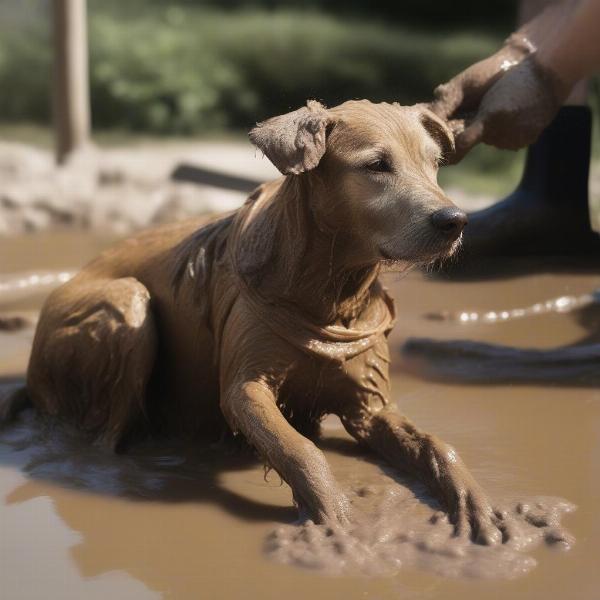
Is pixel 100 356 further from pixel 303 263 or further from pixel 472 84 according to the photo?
pixel 472 84

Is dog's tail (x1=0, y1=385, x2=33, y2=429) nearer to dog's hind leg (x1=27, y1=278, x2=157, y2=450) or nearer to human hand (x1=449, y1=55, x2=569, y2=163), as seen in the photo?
dog's hind leg (x1=27, y1=278, x2=157, y2=450)

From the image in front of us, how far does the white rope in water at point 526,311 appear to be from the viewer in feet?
19.6

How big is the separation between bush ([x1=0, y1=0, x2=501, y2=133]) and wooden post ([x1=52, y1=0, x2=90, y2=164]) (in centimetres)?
430

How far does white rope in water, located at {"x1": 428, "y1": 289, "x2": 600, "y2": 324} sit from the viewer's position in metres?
5.97

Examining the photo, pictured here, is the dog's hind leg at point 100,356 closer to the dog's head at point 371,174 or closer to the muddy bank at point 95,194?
the dog's head at point 371,174

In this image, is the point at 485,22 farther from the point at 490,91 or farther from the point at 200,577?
the point at 200,577

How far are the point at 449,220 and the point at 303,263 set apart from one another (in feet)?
2.03

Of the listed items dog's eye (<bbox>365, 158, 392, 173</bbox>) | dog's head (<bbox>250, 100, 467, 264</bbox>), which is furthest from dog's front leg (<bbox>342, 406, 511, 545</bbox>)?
dog's eye (<bbox>365, 158, 392, 173</bbox>)

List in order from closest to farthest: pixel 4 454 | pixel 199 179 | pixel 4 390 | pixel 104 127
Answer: pixel 4 454 → pixel 4 390 → pixel 199 179 → pixel 104 127

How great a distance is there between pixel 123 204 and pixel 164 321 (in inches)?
165

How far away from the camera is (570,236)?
6879 mm

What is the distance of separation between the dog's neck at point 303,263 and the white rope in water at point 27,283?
2692 millimetres

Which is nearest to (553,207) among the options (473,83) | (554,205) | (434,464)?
(554,205)

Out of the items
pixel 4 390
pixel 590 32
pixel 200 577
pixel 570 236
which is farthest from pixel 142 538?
pixel 570 236
